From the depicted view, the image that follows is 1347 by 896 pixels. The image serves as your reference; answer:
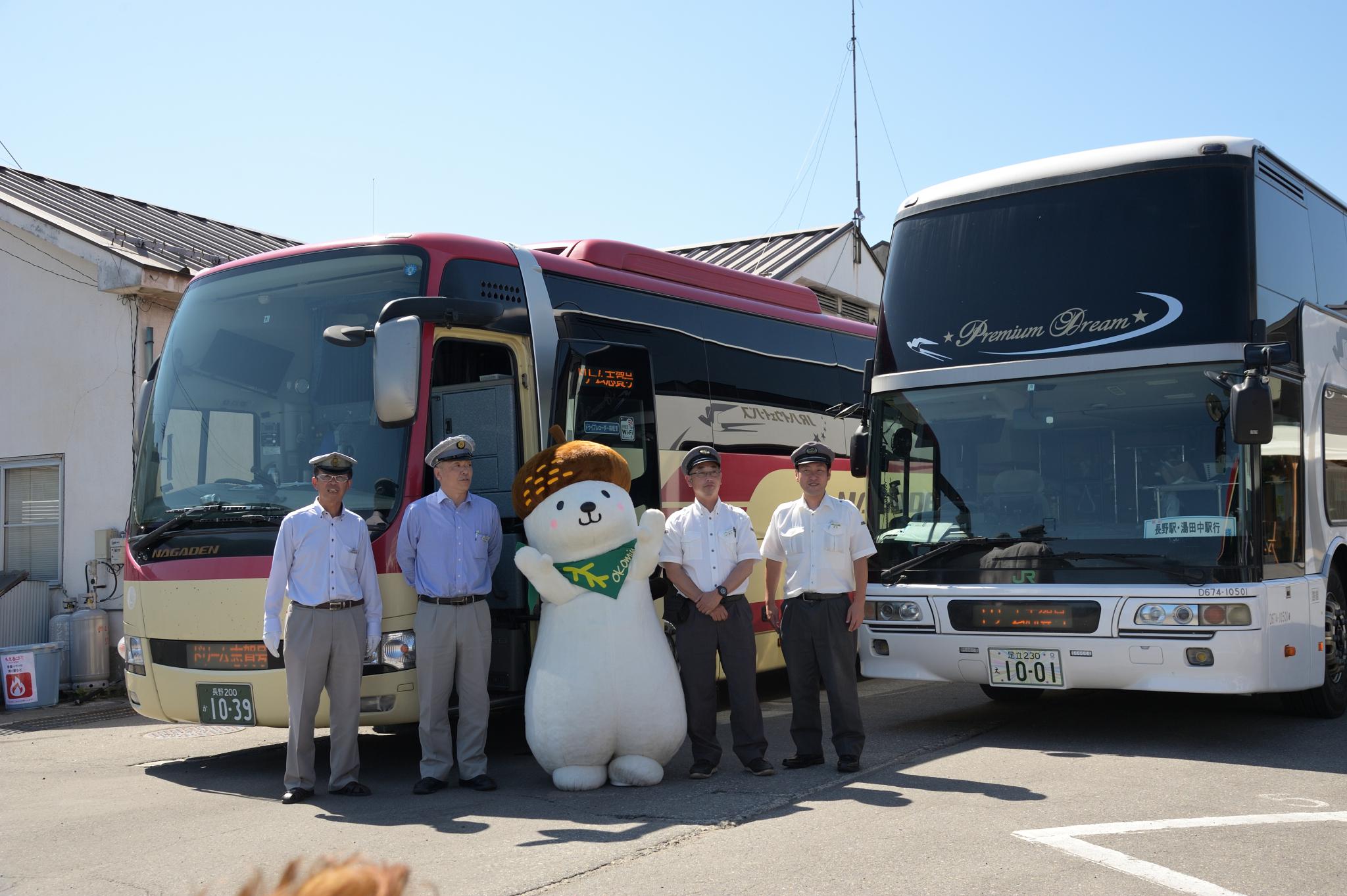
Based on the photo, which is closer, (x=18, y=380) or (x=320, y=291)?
(x=320, y=291)

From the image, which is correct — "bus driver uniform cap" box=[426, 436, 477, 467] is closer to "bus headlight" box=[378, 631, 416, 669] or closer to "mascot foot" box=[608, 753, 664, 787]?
"bus headlight" box=[378, 631, 416, 669]

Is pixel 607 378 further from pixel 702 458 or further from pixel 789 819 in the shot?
pixel 789 819

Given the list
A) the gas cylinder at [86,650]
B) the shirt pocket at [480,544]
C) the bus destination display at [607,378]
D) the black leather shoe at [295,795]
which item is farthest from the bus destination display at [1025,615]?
the gas cylinder at [86,650]

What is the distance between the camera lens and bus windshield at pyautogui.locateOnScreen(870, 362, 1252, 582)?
7945mm

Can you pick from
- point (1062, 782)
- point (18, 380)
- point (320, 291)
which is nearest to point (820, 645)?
point (1062, 782)

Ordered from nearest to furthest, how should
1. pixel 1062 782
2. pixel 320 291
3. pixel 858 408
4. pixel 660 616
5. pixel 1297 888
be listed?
pixel 1297 888
pixel 1062 782
pixel 320 291
pixel 660 616
pixel 858 408

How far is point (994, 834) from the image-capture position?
5.83 metres

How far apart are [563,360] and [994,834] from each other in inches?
166

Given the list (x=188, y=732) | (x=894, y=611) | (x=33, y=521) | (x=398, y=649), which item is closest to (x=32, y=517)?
(x=33, y=521)

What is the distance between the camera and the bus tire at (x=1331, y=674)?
353 inches

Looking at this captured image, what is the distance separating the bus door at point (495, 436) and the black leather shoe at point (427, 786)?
867 mm

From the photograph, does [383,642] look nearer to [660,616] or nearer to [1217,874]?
[660,616]

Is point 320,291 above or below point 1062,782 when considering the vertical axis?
above

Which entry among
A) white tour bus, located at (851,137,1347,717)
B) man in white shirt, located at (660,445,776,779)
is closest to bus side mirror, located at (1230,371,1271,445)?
white tour bus, located at (851,137,1347,717)
